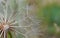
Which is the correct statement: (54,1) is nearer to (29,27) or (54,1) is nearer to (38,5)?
(38,5)

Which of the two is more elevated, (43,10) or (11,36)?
(43,10)

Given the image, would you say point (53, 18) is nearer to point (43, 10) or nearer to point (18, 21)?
point (43, 10)

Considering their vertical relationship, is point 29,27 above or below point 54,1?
below

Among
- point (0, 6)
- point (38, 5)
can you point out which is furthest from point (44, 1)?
point (0, 6)

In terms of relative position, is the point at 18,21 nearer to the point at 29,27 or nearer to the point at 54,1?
the point at 29,27

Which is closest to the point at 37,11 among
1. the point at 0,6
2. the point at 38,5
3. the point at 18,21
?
the point at 38,5
